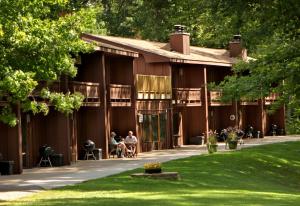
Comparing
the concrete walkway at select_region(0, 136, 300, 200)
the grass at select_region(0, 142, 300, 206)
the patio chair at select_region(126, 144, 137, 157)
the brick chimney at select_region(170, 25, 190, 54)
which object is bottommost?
the grass at select_region(0, 142, 300, 206)

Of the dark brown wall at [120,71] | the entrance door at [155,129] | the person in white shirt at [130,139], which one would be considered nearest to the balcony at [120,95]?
the dark brown wall at [120,71]

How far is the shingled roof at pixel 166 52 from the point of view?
41531 mm

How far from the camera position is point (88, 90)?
34.6m

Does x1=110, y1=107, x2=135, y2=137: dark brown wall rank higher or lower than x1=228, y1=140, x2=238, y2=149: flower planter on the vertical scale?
higher

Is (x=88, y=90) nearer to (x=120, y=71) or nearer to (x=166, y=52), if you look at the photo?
(x=120, y=71)

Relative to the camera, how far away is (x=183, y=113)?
49250 mm

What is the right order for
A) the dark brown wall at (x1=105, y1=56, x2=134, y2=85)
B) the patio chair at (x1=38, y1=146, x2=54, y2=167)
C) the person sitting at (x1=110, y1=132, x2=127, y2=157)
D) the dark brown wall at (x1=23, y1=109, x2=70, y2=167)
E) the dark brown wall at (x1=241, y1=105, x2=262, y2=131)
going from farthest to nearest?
1. the dark brown wall at (x1=241, y1=105, x2=262, y2=131)
2. the dark brown wall at (x1=105, y1=56, x2=134, y2=85)
3. the person sitting at (x1=110, y1=132, x2=127, y2=157)
4. the dark brown wall at (x1=23, y1=109, x2=70, y2=167)
5. the patio chair at (x1=38, y1=146, x2=54, y2=167)

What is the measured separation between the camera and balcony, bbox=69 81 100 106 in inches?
1309

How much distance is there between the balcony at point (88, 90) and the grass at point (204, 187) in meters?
5.91

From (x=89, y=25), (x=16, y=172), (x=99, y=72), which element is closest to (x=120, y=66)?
(x=99, y=72)

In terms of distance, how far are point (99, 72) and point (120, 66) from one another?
14.5 ft

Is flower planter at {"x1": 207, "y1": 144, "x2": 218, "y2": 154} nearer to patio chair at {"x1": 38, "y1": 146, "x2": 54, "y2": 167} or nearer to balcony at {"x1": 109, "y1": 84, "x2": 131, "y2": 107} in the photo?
balcony at {"x1": 109, "y1": 84, "x2": 131, "y2": 107}

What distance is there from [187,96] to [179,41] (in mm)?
4451

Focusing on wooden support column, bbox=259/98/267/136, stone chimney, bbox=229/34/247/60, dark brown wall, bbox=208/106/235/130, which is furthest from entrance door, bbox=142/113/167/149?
stone chimney, bbox=229/34/247/60
